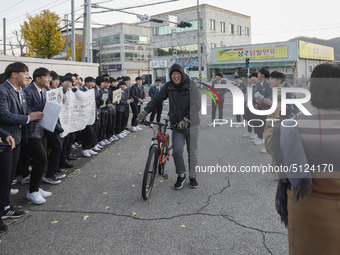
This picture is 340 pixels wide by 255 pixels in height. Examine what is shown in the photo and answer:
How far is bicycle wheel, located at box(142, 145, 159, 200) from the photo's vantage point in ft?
15.2

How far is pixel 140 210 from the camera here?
4367 mm

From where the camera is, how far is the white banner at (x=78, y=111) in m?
6.44

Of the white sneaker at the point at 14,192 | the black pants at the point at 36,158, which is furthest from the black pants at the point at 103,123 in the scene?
the black pants at the point at 36,158

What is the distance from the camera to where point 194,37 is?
47688 millimetres

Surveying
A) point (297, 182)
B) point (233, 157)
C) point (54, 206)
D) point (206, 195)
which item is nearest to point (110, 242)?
point (54, 206)

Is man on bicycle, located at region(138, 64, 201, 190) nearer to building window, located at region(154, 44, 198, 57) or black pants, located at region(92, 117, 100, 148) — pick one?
black pants, located at region(92, 117, 100, 148)

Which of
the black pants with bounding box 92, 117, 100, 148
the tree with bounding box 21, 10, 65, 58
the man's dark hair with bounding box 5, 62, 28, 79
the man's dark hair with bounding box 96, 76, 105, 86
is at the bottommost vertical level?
the black pants with bounding box 92, 117, 100, 148

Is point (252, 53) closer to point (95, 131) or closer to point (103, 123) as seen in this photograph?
point (103, 123)

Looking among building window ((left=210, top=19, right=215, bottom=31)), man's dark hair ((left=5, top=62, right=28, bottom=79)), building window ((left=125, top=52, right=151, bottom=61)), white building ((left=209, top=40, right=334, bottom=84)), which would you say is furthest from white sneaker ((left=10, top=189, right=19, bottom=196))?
building window ((left=125, top=52, right=151, bottom=61))

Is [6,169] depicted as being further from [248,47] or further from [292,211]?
[248,47]

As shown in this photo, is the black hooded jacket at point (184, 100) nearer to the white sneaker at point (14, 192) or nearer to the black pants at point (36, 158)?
the black pants at point (36, 158)

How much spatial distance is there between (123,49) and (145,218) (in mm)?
62214

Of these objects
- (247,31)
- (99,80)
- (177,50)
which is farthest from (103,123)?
(247,31)

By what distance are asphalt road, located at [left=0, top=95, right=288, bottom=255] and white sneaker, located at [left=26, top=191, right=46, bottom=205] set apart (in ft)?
0.40
